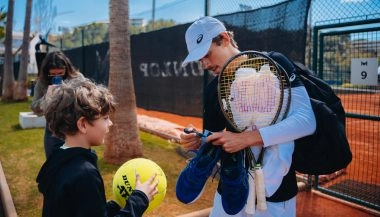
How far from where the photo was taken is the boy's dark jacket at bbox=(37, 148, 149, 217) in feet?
5.78

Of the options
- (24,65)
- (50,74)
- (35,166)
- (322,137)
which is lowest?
(35,166)

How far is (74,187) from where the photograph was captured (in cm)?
176

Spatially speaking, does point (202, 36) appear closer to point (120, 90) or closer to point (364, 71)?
point (364, 71)

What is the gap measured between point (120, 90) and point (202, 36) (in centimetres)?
422

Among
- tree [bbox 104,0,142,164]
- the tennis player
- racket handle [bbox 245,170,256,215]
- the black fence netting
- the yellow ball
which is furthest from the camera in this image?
tree [bbox 104,0,142,164]

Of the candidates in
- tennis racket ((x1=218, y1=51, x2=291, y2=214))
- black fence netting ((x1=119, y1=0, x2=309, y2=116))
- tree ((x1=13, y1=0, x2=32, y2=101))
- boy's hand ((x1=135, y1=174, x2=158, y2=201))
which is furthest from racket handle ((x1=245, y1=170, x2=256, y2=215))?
tree ((x1=13, y1=0, x2=32, y2=101))

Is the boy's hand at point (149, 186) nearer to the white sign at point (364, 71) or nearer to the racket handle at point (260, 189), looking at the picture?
the racket handle at point (260, 189)

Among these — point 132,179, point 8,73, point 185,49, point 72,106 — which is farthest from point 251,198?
point 8,73

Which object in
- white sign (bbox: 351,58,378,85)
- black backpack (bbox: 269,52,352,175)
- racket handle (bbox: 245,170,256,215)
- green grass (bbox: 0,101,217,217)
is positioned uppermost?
white sign (bbox: 351,58,378,85)

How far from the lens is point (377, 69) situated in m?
4.29

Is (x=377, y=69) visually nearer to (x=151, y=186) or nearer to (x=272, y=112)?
(x=272, y=112)

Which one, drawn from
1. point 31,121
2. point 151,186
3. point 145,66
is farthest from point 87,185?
point 145,66

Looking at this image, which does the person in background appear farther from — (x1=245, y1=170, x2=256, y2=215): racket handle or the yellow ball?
(x1=245, y1=170, x2=256, y2=215): racket handle

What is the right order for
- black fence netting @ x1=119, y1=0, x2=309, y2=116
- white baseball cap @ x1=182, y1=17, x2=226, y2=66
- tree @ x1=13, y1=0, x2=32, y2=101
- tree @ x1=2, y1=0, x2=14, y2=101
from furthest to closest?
tree @ x1=2, y1=0, x2=14, y2=101 → tree @ x1=13, y1=0, x2=32, y2=101 → black fence netting @ x1=119, y1=0, x2=309, y2=116 → white baseball cap @ x1=182, y1=17, x2=226, y2=66
